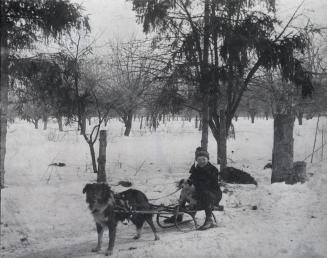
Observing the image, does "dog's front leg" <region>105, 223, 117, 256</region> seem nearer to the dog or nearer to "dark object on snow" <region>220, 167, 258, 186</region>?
the dog

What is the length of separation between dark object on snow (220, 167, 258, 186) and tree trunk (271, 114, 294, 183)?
78 cm

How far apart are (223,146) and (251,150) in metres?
8.69

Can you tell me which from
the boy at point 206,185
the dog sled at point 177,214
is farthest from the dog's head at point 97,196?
the boy at point 206,185

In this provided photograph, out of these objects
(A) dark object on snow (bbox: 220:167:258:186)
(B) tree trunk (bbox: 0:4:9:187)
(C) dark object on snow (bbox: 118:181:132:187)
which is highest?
(B) tree trunk (bbox: 0:4:9:187)

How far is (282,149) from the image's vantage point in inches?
390

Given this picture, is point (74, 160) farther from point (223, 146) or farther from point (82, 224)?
point (82, 224)

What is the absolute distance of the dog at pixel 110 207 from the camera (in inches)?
218

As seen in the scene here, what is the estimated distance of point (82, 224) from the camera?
7.41 meters

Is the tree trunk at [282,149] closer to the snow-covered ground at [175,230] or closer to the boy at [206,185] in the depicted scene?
the snow-covered ground at [175,230]

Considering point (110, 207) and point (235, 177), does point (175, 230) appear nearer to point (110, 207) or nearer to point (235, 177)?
point (110, 207)

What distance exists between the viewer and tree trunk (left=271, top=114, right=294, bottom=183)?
9843mm

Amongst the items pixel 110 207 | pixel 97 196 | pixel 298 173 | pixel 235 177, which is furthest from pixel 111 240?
pixel 235 177

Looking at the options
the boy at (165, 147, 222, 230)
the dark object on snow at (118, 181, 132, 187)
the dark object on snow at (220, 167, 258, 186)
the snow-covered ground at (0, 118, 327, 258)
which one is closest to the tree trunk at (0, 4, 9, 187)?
the snow-covered ground at (0, 118, 327, 258)

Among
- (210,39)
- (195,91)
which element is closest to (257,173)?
(195,91)
